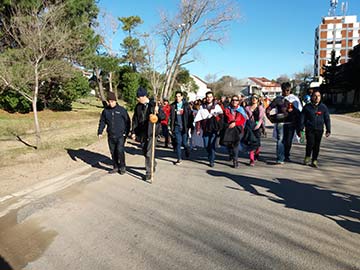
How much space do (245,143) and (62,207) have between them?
489 cm

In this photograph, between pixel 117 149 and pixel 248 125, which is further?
pixel 248 125

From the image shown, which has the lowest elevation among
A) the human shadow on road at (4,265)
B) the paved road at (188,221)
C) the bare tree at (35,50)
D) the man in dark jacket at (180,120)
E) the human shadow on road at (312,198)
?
the human shadow on road at (4,265)

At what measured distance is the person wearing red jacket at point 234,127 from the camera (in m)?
7.69

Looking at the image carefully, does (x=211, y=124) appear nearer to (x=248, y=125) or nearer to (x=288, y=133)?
(x=248, y=125)

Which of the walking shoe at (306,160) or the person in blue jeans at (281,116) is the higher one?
the person in blue jeans at (281,116)

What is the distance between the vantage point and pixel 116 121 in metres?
6.98

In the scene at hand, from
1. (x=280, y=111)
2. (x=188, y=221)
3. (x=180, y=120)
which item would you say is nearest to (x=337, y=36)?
(x=280, y=111)

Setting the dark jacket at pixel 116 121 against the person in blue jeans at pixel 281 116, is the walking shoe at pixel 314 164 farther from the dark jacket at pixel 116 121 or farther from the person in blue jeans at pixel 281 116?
the dark jacket at pixel 116 121

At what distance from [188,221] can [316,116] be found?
465 cm

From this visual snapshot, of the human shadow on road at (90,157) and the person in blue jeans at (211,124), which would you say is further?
the human shadow on road at (90,157)

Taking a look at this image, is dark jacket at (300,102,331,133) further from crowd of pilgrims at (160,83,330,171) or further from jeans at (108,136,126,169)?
jeans at (108,136,126,169)

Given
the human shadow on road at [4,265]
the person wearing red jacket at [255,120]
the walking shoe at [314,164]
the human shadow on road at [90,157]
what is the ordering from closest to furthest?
the human shadow on road at [4,265]
the walking shoe at [314,164]
the human shadow on road at [90,157]
the person wearing red jacket at [255,120]

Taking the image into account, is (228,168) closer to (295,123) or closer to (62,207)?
(295,123)

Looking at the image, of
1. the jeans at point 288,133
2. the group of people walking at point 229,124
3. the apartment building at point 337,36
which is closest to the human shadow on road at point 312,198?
the group of people walking at point 229,124
